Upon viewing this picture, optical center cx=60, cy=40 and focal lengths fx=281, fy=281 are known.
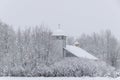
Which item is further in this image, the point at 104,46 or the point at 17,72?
the point at 104,46

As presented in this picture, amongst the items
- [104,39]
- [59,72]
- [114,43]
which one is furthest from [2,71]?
[104,39]

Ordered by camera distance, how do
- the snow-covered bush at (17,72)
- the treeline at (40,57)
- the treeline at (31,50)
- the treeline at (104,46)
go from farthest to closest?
the treeline at (104,46), the treeline at (31,50), the snow-covered bush at (17,72), the treeline at (40,57)

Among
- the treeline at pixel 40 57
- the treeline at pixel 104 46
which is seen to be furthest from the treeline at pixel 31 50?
the treeline at pixel 104 46

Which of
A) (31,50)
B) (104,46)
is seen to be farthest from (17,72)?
(104,46)

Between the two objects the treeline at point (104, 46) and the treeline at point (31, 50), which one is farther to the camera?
the treeline at point (104, 46)

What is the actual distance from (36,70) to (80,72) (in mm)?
4106

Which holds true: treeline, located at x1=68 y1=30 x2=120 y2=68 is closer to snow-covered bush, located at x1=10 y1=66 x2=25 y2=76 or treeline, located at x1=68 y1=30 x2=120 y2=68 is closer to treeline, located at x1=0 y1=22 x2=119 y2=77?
treeline, located at x1=0 y1=22 x2=119 y2=77

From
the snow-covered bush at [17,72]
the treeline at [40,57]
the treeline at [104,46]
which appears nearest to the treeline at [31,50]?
the treeline at [40,57]

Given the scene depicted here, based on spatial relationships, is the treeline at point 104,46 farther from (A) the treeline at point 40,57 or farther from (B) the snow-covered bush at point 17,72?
(B) the snow-covered bush at point 17,72

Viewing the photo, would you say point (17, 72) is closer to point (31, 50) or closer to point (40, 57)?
point (40, 57)


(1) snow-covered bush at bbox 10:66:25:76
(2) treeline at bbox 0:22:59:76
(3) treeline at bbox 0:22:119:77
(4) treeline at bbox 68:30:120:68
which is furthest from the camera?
(4) treeline at bbox 68:30:120:68

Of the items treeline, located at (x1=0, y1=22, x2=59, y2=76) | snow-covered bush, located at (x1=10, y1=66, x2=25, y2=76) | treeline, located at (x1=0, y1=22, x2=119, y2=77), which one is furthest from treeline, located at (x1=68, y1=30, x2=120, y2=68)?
snow-covered bush, located at (x1=10, y1=66, x2=25, y2=76)

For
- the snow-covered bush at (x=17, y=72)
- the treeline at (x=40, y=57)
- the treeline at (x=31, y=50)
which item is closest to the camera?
the treeline at (x=40, y=57)

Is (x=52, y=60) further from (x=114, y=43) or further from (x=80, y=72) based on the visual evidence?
(x=114, y=43)
